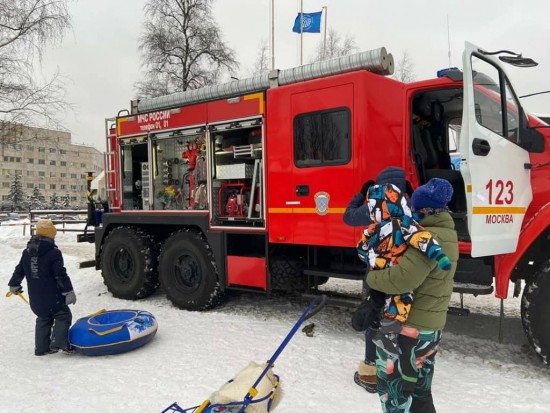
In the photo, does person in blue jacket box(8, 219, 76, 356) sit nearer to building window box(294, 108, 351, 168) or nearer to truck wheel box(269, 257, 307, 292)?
truck wheel box(269, 257, 307, 292)

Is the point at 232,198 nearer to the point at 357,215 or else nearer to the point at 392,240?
the point at 357,215

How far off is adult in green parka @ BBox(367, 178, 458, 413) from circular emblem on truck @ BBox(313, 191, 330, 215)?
2.44 metres

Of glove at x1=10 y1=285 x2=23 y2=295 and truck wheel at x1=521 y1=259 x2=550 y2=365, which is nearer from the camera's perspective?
truck wheel at x1=521 y1=259 x2=550 y2=365

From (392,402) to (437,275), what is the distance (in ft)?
2.66

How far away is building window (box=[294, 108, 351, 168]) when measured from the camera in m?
4.96

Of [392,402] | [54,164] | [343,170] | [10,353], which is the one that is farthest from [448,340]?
[54,164]

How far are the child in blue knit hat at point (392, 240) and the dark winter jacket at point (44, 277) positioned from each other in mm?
3720

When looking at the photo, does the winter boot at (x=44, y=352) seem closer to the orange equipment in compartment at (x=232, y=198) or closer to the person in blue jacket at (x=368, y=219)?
the orange equipment in compartment at (x=232, y=198)

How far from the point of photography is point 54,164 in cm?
9362

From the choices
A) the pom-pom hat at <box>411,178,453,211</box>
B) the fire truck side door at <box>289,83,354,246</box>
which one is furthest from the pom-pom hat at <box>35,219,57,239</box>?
the pom-pom hat at <box>411,178,453,211</box>

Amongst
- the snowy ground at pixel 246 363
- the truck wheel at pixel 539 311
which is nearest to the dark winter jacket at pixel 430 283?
the snowy ground at pixel 246 363

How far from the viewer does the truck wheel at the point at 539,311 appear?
4004 millimetres

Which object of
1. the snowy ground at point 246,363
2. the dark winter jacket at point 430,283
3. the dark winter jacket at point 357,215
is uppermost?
the dark winter jacket at point 357,215

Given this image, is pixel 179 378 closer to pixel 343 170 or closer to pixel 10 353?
pixel 10 353
